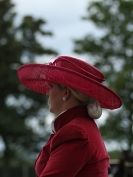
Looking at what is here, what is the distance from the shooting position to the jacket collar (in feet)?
8.73

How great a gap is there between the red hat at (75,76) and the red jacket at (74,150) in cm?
11

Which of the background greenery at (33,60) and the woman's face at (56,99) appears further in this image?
the background greenery at (33,60)

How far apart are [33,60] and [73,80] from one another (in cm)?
3037

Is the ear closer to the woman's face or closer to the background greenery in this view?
the woman's face

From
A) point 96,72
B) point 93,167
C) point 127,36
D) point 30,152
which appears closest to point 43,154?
point 93,167

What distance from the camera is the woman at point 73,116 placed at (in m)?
2.51

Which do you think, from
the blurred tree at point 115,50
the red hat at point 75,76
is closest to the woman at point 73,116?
the red hat at point 75,76

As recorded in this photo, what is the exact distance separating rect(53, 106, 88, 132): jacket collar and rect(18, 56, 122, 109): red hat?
0.08 m

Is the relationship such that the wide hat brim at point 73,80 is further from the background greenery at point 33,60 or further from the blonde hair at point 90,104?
the background greenery at point 33,60

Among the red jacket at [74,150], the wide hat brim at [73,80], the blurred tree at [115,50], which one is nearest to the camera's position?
the red jacket at [74,150]

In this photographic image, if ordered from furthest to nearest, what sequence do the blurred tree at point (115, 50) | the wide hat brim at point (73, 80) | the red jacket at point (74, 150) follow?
the blurred tree at point (115, 50)
the wide hat brim at point (73, 80)
the red jacket at point (74, 150)

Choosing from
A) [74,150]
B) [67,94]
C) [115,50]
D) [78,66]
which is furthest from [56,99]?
[115,50]

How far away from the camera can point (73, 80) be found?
104 inches

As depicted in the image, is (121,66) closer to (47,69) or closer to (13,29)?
(13,29)
